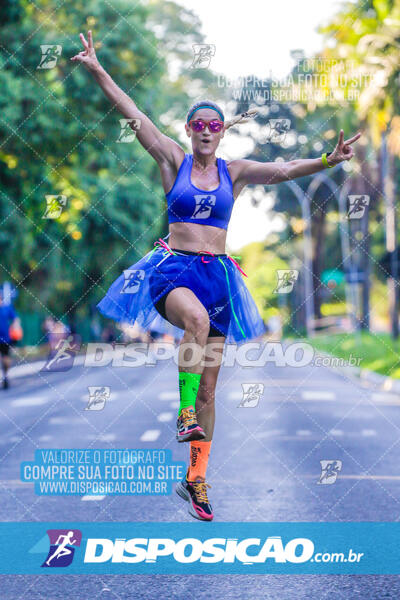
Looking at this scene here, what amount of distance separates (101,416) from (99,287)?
19.5m

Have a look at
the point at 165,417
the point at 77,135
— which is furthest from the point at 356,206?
the point at 77,135

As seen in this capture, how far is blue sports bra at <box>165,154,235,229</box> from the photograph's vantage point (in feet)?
13.7

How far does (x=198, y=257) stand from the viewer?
426 cm

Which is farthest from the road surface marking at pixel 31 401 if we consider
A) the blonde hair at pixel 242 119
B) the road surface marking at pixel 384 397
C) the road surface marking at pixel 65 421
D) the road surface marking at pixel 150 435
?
the blonde hair at pixel 242 119

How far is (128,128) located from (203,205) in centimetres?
61

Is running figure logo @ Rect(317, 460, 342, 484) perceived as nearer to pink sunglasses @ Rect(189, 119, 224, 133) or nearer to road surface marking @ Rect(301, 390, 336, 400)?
pink sunglasses @ Rect(189, 119, 224, 133)

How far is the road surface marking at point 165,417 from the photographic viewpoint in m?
12.6

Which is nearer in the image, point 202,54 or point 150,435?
point 202,54

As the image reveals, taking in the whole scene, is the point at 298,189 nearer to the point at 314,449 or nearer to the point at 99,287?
the point at 99,287

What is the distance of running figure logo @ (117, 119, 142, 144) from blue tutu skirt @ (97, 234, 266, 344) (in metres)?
0.50

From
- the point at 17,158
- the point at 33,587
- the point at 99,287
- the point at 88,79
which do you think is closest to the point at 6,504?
the point at 33,587

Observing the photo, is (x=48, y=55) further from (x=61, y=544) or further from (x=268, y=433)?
(x=268, y=433)

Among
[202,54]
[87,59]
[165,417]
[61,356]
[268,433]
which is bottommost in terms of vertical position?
[165,417]

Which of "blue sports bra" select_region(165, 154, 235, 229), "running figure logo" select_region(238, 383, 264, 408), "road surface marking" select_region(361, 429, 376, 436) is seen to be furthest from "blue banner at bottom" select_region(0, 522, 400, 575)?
"road surface marking" select_region(361, 429, 376, 436)
